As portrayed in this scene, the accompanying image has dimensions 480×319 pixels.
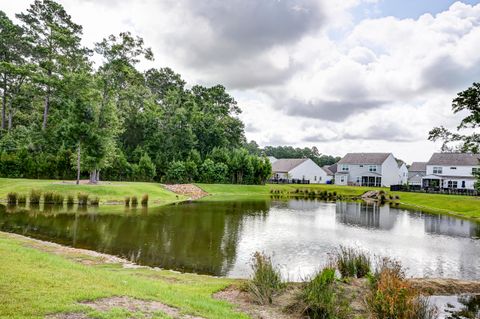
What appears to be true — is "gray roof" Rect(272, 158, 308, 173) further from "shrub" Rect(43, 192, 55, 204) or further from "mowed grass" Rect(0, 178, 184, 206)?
"shrub" Rect(43, 192, 55, 204)

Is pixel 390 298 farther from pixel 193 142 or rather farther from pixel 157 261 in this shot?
pixel 193 142

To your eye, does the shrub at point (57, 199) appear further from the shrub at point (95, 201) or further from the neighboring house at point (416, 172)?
the neighboring house at point (416, 172)

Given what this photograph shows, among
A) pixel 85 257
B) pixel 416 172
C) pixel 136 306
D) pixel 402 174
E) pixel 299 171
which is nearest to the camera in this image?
pixel 136 306

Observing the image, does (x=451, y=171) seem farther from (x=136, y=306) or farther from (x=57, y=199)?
(x=136, y=306)

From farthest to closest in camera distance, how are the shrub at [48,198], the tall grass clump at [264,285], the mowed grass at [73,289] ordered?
the shrub at [48,198], the tall grass clump at [264,285], the mowed grass at [73,289]

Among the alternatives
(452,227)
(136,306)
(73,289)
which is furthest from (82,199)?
(452,227)

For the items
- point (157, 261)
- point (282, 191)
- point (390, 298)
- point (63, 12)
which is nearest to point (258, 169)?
point (282, 191)

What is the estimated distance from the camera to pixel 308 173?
88.3 meters

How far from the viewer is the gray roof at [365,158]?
7853cm

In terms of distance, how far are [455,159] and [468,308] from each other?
236 feet

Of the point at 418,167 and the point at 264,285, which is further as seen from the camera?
the point at 418,167

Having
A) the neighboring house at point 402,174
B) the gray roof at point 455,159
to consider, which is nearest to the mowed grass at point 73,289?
the gray roof at point 455,159

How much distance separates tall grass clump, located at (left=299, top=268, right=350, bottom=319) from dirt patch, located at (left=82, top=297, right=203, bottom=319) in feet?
10.1

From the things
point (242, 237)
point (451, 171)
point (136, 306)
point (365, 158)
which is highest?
point (365, 158)
